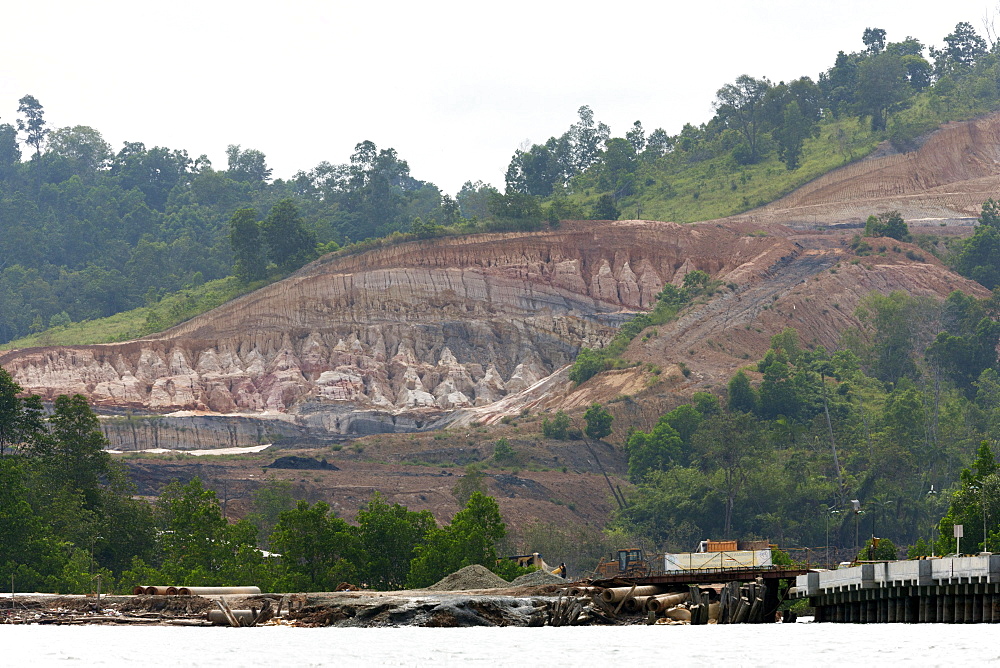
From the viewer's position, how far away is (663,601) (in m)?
52.2

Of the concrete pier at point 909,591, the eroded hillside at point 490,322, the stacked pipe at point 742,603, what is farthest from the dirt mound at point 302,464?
the concrete pier at point 909,591

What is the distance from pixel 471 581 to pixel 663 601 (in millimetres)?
9594

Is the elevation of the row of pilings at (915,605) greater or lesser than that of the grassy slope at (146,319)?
lesser

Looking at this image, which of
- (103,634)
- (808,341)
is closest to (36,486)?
(103,634)

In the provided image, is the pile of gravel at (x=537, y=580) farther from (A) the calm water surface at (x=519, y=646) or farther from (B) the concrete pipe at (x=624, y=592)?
(A) the calm water surface at (x=519, y=646)

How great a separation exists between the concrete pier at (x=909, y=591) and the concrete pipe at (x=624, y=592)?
463 centimetres

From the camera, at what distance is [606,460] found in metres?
119

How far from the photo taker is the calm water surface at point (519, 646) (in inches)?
1638

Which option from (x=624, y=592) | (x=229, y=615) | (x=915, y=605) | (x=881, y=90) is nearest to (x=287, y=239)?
(x=881, y=90)

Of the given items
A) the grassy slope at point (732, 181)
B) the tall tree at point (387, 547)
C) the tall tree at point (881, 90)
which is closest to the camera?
the tall tree at point (387, 547)

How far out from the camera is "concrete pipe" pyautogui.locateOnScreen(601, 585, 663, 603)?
5172cm

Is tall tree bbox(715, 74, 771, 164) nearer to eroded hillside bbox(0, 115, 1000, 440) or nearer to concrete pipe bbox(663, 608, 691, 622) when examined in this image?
eroded hillside bbox(0, 115, 1000, 440)

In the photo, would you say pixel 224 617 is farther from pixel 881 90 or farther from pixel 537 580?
pixel 881 90

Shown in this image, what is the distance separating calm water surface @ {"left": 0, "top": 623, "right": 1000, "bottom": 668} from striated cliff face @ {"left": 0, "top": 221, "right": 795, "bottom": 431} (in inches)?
3118
